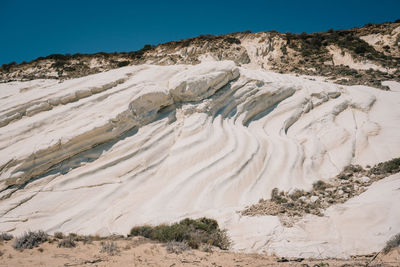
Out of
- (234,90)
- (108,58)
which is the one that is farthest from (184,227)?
(108,58)

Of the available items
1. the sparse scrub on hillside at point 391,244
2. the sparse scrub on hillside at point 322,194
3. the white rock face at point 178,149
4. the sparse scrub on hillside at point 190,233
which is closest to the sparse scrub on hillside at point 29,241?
the white rock face at point 178,149

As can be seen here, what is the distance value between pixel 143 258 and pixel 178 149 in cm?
617

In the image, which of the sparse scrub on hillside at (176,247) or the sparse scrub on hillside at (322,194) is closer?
the sparse scrub on hillside at (176,247)

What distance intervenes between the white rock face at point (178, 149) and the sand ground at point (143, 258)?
1.86 ft

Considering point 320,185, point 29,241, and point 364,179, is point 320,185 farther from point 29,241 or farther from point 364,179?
point 29,241

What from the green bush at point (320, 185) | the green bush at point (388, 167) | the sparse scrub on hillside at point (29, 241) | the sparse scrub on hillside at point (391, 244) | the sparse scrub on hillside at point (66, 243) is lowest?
the sparse scrub on hillside at point (391, 244)

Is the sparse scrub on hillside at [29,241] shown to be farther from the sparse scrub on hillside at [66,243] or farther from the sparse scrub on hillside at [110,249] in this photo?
the sparse scrub on hillside at [110,249]

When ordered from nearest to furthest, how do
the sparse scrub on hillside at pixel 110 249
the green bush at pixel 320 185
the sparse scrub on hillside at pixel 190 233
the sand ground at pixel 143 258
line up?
1. the sand ground at pixel 143 258
2. the sparse scrub on hillside at pixel 110 249
3. the sparse scrub on hillside at pixel 190 233
4. the green bush at pixel 320 185

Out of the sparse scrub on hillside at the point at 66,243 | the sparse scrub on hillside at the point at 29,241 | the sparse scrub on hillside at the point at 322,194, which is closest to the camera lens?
the sparse scrub on hillside at the point at 29,241

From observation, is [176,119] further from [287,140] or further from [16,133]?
[16,133]

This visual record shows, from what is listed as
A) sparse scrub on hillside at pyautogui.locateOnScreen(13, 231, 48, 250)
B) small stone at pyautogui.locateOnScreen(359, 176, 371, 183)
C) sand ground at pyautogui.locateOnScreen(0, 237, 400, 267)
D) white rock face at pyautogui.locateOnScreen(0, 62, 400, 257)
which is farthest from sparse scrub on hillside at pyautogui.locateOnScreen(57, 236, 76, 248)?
small stone at pyautogui.locateOnScreen(359, 176, 371, 183)

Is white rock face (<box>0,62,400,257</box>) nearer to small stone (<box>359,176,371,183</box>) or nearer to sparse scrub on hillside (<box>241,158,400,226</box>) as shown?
sparse scrub on hillside (<box>241,158,400,226</box>)

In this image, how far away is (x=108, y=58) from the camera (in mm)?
37438

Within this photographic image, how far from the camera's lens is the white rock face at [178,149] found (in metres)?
8.39
